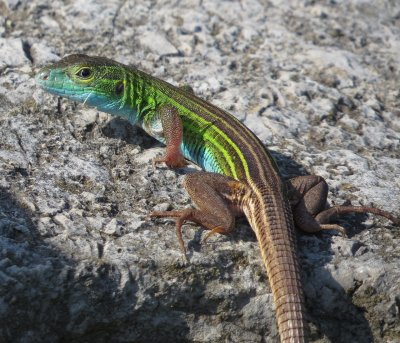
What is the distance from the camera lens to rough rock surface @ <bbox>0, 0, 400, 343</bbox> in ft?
11.0

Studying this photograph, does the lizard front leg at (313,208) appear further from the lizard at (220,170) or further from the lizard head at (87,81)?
the lizard head at (87,81)

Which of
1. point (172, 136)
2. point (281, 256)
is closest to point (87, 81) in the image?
point (172, 136)

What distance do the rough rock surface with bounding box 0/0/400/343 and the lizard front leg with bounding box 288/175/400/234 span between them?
0.29ft

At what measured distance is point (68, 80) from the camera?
4.41 m

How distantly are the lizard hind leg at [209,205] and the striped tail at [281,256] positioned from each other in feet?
0.48

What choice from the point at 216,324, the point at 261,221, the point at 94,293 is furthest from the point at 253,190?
A: the point at 94,293

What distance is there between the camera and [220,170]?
4.23 metres

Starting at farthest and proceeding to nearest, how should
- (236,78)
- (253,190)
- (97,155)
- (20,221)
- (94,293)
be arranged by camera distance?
(236,78) < (97,155) < (253,190) < (20,221) < (94,293)

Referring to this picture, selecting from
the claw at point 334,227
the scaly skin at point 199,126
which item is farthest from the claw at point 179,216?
the claw at point 334,227

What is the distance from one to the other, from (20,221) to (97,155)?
95 cm

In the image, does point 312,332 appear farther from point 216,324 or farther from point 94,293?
point 94,293

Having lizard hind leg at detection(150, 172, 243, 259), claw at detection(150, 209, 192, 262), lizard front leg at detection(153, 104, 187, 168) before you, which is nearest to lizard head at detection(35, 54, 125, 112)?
lizard front leg at detection(153, 104, 187, 168)

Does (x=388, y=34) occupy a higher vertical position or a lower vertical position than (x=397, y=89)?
higher

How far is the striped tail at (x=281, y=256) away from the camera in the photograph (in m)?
3.19
